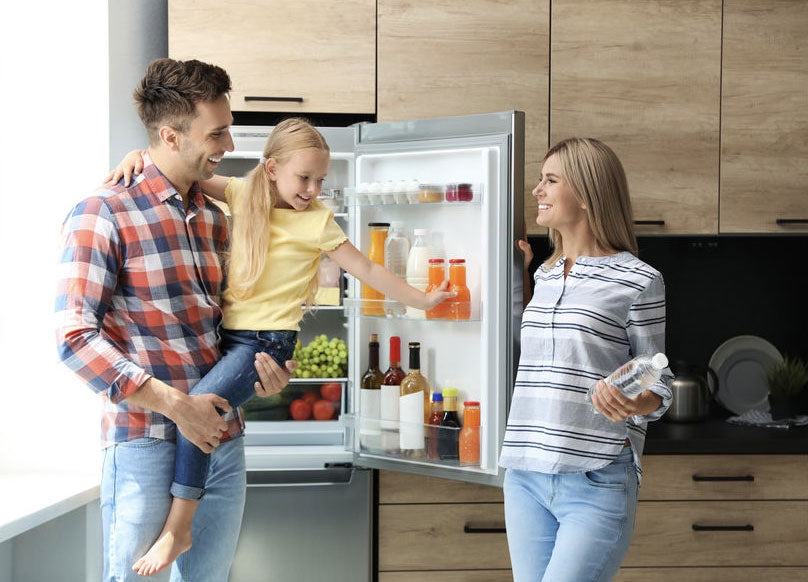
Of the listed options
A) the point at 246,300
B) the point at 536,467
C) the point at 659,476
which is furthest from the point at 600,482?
the point at 659,476

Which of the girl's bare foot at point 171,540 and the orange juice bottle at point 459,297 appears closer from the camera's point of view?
the girl's bare foot at point 171,540

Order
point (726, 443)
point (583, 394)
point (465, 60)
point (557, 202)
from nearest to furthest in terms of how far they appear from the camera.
Answer: 1. point (583, 394)
2. point (557, 202)
3. point (726, 443)
4. point (465, 60)

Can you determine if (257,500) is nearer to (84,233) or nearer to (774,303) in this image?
(84,233)

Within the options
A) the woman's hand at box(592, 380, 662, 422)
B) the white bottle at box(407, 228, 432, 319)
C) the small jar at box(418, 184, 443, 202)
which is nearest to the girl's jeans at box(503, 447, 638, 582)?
the woman's hand at box(592, 380, 662, 422)

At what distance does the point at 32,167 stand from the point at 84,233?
120cm

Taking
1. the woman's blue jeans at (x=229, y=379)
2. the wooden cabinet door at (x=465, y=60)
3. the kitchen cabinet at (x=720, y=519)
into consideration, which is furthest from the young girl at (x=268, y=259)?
the kitchen cabinet at (x=720, y=519)

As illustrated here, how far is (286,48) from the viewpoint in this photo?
8.09 ft

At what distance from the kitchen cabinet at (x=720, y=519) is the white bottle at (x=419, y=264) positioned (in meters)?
0.87

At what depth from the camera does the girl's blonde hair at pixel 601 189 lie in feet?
5.45

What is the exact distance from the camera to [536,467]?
5.21 ft

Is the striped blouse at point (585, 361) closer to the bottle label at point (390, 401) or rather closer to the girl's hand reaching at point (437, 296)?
the girl's hand reaching at point (437, 296)

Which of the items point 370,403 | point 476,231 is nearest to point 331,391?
point 370,403

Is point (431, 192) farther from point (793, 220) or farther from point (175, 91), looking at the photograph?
point (793, 220)

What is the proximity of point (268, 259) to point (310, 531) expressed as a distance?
3.60 feet
